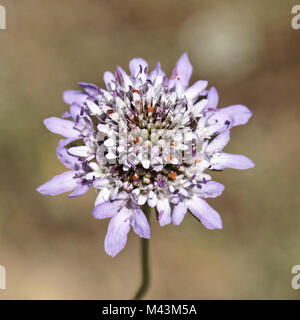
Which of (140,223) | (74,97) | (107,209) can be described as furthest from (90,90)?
(140,223)

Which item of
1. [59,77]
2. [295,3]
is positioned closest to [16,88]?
[59,77]

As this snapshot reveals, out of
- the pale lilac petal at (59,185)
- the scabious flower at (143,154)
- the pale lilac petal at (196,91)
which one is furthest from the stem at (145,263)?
the pale lilac petal at (196,91)

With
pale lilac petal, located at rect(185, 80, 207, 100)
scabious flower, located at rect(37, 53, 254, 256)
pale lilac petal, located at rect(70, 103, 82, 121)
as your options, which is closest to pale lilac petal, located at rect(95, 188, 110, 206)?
scabious flower, located at rect(37, 53, 254, 256)

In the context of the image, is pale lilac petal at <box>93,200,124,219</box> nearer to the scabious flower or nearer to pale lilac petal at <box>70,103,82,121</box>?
the scabious flower

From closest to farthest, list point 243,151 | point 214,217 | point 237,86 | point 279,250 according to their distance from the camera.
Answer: point 214,217, point 279,250, point 243,151, point 237,86

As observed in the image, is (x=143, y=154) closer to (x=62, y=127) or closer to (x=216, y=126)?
(x=216, y=126)

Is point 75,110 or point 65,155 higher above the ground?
point 75,110

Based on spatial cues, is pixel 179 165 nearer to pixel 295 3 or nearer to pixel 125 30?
pixel 125 30
